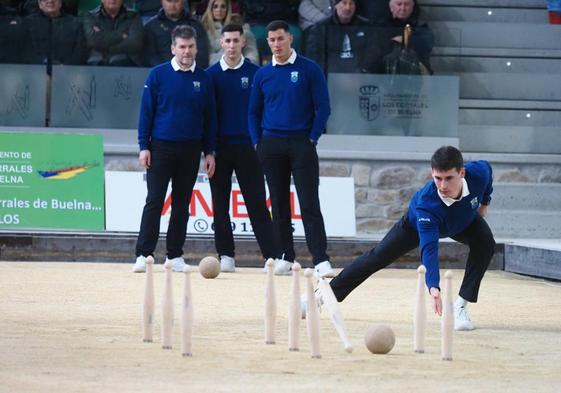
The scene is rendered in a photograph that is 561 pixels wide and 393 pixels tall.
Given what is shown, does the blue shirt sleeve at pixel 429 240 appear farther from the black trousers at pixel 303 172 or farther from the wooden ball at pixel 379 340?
the black trousers at pixel 303 172

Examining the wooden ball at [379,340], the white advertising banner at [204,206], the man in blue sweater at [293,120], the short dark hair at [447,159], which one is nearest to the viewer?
the wooden ball at [379,340]

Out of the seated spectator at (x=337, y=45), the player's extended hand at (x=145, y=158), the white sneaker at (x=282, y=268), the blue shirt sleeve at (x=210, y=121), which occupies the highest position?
the seated spectator at (x=337, y=45)

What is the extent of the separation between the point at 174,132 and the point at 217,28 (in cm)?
288

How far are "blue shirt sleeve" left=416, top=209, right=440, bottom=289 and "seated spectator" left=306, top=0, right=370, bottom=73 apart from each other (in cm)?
703

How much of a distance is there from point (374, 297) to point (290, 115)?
2.02m

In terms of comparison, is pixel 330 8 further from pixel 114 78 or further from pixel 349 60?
pixel 114 78

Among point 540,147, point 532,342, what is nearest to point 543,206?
point 540,147

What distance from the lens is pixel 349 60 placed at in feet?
50.6

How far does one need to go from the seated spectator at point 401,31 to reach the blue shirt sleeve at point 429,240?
7078 millimetres

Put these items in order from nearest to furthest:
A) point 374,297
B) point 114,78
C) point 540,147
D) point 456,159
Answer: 1. point 456,159
2. point 374,297
3. point 114,78
4. point 540,147

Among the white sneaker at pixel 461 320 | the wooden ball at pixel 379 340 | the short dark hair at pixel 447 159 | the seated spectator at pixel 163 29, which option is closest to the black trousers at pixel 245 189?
the seated spectator at pixel 163 29

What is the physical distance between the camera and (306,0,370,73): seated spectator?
50.4ft

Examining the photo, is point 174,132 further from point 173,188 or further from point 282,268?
point 282,268

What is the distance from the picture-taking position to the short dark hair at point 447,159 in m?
8.19
